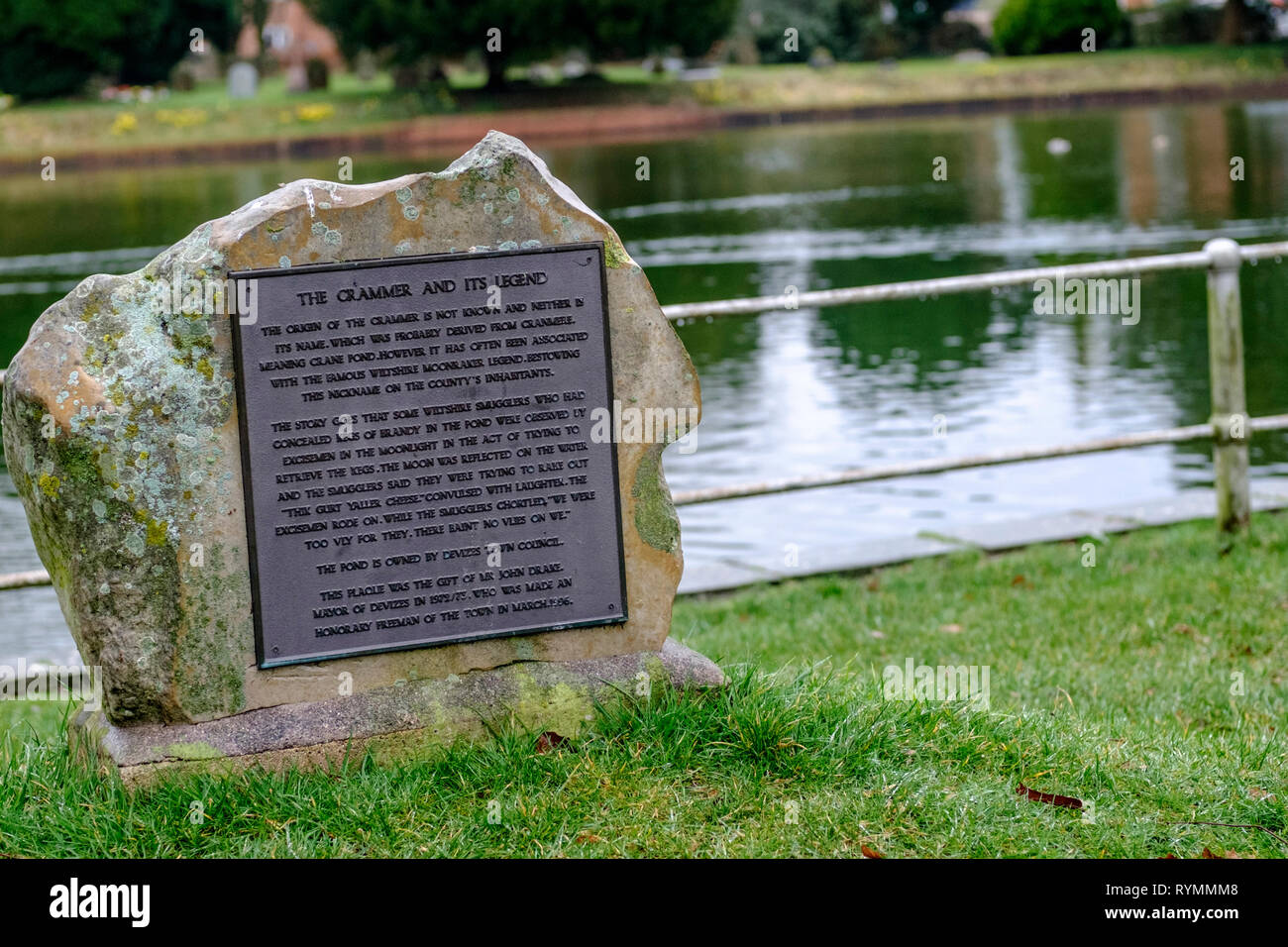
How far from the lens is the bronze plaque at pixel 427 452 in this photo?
14.0 feet

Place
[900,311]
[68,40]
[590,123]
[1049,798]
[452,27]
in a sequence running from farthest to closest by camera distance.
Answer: [68,40]
[452,27]
[590,123]
[900,311]
[1049,798]

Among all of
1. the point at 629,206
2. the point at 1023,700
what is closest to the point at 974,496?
the point at 1023,700

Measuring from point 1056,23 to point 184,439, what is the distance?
60.2 metres

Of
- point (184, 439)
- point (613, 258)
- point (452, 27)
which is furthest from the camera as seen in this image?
point (452, 27)

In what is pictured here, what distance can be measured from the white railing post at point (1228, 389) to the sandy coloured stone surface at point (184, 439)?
144 inches

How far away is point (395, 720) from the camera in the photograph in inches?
170

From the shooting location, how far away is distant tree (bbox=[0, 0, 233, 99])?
57.8 metres

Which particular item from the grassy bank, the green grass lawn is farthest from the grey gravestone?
the green grass lawn

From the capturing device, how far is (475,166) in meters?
4.39

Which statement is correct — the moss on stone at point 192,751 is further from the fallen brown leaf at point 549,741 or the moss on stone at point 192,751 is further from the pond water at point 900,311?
the pond water at point 900,311

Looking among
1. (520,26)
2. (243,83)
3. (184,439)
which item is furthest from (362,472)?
(243,83)

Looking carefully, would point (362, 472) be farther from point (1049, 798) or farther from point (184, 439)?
point (1049, 798)

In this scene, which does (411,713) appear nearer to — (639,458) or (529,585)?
(529,585)

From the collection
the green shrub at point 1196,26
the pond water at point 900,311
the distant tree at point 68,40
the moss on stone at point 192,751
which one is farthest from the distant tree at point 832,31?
the moss on stone at point 192,751
